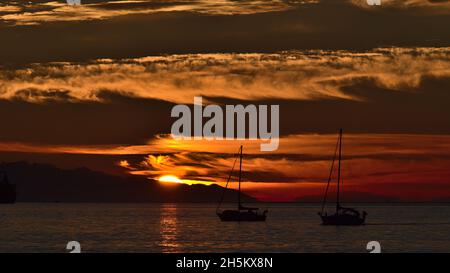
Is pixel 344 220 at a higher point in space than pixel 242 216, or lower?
lower

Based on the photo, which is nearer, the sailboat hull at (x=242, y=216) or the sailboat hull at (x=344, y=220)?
the sailboat hull at (x=344, y=220)

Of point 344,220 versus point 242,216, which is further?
point 242,216

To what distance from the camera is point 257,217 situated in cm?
17000

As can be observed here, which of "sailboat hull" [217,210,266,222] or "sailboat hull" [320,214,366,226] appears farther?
"sailboat hull" [217,210,266,222]

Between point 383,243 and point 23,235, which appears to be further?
point 23,235

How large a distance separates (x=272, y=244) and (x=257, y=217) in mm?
60422
